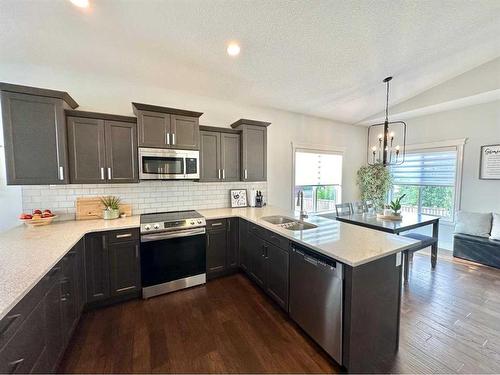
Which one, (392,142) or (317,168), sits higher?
(392,142)

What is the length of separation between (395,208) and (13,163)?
5191 mm

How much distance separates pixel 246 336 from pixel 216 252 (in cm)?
121

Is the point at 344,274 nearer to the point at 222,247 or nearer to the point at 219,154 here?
the point at 222,247

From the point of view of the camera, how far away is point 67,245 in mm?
1738

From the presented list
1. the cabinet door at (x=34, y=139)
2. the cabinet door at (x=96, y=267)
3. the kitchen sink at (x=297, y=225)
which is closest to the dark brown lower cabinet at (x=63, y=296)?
the cabinet door at (x=96, y=267)

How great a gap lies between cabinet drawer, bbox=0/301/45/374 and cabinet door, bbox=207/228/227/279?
178 centimetres

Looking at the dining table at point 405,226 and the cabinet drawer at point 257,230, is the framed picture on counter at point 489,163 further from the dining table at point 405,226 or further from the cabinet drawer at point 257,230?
the cabinet drawer at point 257,230

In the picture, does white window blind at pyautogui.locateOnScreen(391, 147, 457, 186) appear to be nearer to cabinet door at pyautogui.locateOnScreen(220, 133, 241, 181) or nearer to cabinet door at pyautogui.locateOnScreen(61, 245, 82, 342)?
cabinet door at pyautogui.locateOnScreen(220, 133, 241, 181)

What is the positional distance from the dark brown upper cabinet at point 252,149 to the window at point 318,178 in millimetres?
1135

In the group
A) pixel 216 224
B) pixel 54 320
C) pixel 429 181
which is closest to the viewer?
pixel 54 320

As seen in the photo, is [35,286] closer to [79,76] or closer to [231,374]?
[231,374]

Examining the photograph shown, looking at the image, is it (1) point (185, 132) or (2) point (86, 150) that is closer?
(2) point (86, 150)

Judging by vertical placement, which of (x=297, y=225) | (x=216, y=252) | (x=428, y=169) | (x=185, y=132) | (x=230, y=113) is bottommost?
(x=216, y=252)

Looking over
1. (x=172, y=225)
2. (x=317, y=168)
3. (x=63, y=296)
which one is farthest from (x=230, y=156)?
(x=63, y=296)
